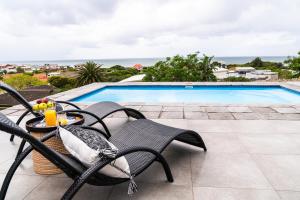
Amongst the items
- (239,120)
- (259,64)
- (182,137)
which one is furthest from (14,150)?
(259,64)

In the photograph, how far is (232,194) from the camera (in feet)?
7.33

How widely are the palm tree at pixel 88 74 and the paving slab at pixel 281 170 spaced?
17130 mm

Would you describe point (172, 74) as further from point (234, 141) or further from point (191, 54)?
point (234, 141)

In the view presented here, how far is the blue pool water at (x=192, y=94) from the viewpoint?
28.1 feet

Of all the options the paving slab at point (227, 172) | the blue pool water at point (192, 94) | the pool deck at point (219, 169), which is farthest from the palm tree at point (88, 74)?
the paving slab at point (227, 172)

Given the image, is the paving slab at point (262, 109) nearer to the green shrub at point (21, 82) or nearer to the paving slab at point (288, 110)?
the paving slab at point (288, 110)

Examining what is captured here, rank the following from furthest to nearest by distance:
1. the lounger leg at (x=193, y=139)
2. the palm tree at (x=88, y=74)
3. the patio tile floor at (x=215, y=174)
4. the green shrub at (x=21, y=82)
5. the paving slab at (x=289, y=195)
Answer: the green shrub at (x=21, y=82) → the palm tree at (x=88, y=74) → the lounger leg at (x=193, y=139) → the patio tile floor at (x=215, y=174) → the paving slab at (x=289, y=195)

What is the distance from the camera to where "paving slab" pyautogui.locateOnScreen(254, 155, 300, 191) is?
238 cm

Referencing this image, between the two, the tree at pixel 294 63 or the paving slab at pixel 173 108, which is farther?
the tree at pixel 294 63

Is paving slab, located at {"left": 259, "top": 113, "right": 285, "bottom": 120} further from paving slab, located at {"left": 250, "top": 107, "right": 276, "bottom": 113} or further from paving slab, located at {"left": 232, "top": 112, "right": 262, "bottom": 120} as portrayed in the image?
paving slab, located at {"left": 250, "top": 107, "right": 276, "bottom": 113}

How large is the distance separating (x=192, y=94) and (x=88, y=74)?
11.5 m

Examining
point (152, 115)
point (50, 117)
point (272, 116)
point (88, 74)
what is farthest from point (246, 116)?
point (88, 74)

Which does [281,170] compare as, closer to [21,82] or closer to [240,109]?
[240,109]

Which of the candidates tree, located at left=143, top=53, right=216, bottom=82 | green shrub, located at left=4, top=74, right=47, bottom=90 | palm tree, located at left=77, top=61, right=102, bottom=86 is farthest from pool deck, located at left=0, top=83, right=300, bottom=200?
green shrub, located at left=4, top=74, right=47, bottom=90
